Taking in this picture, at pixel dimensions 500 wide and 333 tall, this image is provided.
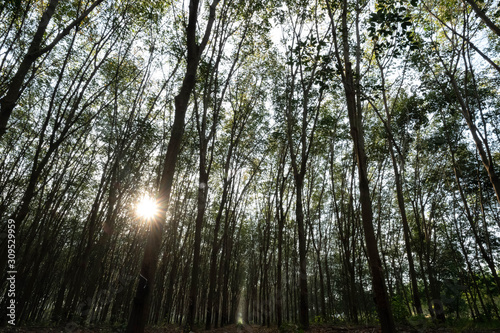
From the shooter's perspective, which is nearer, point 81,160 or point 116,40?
point 116,40

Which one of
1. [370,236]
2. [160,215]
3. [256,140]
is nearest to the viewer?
[160,215]

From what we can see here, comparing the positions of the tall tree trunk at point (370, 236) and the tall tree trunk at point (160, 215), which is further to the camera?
the tall tree trunk at point (370, 236)

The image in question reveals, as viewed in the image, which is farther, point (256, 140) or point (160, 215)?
point (256, 140)

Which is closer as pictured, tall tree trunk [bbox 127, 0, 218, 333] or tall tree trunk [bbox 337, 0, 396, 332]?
tall tree trunk [bbox 127, 0, 218, 333]

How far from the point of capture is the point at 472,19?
7031mm

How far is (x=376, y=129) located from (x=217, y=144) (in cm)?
751

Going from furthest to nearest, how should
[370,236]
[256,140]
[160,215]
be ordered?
[256,140], [370,236], [160,215]

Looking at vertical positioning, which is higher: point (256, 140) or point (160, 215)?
point (256, 140)

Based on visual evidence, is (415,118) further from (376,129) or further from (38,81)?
(38,81)

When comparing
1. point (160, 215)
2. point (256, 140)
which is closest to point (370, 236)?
point (160, 215)

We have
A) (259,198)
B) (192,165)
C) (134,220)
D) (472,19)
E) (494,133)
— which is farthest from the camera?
(259,198)

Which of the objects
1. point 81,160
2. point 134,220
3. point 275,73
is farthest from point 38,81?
point 134,220

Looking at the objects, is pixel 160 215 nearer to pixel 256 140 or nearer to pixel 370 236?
pixel 370 236

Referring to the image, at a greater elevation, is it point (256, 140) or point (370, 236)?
point (256, 140)
